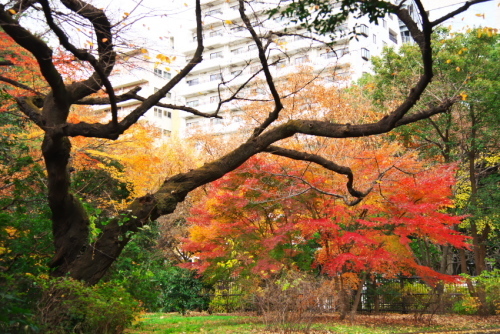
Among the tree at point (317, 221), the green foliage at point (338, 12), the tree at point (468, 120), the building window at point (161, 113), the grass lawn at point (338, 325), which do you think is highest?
the building window at point (161, 113)

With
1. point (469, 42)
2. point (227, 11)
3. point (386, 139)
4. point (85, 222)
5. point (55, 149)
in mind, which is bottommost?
point (85, 222)

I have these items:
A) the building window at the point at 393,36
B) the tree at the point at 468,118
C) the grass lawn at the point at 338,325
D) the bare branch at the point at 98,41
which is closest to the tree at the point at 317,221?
the grass lawn at the point at 338,325

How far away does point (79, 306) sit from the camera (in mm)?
6289

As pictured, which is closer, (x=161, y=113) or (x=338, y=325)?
(x=338, y=325)

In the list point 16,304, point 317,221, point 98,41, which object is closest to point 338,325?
point 317,221

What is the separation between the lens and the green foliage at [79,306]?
589 centimetres

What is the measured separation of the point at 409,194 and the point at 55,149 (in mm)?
9155

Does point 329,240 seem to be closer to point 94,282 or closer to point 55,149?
point 94,282

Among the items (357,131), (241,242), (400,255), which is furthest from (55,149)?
(400,255)

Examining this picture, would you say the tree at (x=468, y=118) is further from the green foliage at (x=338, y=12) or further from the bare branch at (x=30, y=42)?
the bare branch at (x=30, y=42)

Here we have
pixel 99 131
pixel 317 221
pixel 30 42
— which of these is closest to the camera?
pixel 30 42

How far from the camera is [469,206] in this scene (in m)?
15.8

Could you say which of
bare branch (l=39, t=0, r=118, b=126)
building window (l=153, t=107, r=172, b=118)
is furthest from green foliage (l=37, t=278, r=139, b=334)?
building window (l=153, t=107, r=172, b=118)

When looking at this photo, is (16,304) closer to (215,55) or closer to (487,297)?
(487,297)
